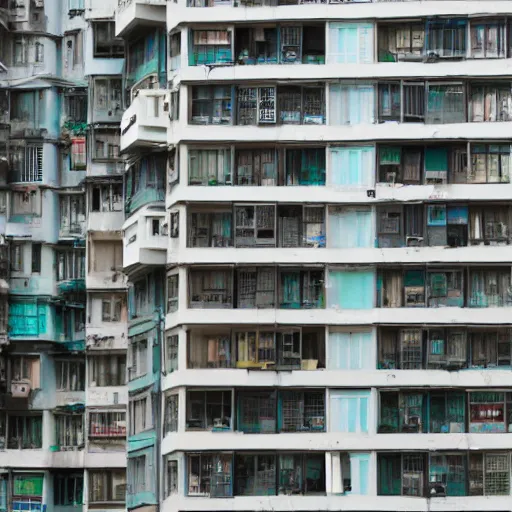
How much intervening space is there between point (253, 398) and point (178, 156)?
6619 millimetres

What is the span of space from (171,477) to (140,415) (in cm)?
325

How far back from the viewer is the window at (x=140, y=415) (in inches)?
2228

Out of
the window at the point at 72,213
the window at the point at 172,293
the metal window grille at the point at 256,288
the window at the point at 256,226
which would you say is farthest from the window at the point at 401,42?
the window at the point at 72,213

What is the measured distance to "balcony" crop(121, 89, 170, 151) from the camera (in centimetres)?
5600

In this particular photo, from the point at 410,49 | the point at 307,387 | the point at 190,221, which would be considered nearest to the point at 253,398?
the point at 307,387

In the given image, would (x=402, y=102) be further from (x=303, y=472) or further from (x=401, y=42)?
(x=303, y=472)

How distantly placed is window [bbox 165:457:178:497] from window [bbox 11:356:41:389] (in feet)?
37.7

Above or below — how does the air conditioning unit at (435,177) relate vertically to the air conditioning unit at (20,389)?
above

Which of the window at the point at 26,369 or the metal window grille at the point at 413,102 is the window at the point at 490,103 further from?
the window at the point at 26,369

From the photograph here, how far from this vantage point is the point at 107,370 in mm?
64812

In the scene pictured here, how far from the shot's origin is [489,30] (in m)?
55.0

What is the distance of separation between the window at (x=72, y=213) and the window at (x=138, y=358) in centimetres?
902

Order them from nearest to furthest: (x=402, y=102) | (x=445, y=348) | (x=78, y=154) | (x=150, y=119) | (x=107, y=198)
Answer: (x=445, y=348), (x=402, y=102), (x=150, y=119), (x=107, y=198), (x=78, y=154)

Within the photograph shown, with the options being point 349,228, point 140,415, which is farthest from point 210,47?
point 140,415
